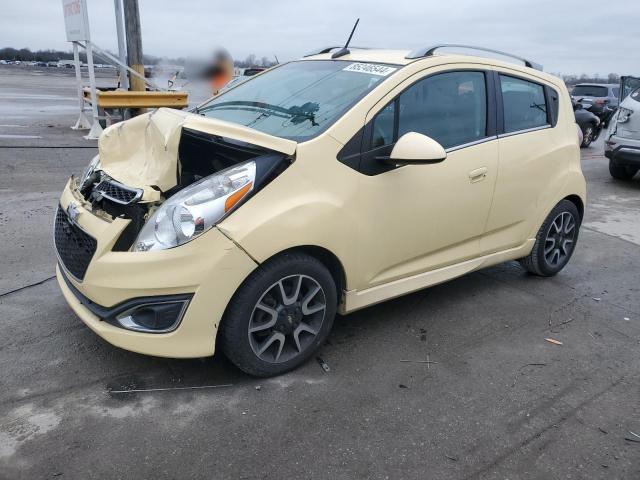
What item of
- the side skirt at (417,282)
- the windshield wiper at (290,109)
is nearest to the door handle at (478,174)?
the side skirt at (417,282)

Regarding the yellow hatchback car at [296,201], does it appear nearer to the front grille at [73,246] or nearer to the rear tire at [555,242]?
the front grille at [73,246]

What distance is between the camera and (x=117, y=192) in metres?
2.99

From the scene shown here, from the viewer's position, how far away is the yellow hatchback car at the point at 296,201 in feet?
8.84

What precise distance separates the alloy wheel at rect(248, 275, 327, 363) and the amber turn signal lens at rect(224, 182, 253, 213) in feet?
1.56

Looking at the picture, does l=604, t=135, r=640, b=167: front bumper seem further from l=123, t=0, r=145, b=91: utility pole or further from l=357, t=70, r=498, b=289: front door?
l=123, t=0, r=145, b=91: utility pole

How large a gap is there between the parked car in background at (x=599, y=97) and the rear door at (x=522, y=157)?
620 inches

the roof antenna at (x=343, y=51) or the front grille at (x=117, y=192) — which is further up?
the roof antenna at (x=343, y=51)

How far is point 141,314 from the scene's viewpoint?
8.90ft

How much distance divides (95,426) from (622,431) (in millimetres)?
2623

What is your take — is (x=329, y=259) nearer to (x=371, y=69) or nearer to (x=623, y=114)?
(x=371, y=69)

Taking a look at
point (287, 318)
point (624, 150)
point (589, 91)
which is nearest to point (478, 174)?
point (287, 318)

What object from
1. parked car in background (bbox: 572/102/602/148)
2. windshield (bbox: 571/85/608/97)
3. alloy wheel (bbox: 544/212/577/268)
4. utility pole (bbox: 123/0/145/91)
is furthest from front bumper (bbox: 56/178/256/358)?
windshield (bbox: 571/85/608/97)

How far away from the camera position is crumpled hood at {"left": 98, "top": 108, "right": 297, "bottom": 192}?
2971 millimetres

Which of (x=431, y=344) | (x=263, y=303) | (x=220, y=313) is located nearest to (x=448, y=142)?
(x=431, y=344)
